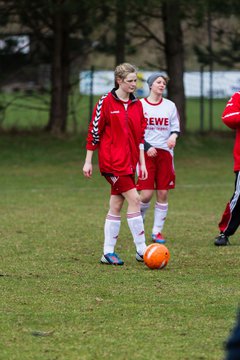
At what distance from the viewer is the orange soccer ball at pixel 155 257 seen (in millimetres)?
8633

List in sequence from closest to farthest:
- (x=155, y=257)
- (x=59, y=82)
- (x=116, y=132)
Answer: (x=155, y=257) → (x=116, y=132) → (x=59, y=82)

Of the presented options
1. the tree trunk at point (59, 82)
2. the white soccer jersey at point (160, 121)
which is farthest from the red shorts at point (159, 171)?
the tree trunk at point (59, 82)

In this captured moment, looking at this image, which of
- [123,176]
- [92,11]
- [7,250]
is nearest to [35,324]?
[123,176]

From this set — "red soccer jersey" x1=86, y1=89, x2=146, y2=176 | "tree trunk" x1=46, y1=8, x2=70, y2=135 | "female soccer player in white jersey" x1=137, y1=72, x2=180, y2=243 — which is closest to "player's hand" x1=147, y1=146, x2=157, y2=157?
"female soccer player in white jersey" x1=137, y1=72, x2=180, y2=243

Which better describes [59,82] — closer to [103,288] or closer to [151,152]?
[151,152]

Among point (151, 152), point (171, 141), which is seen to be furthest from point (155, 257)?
point (171, 141)

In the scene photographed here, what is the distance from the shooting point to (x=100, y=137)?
353 inches

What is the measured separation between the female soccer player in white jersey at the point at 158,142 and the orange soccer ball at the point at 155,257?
1.91 m

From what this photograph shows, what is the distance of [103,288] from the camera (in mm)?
7645

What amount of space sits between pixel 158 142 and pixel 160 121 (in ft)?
0.83

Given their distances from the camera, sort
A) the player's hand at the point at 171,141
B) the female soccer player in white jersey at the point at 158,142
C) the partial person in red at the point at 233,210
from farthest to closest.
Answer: the female soccer player in white jersey at the point at 158,142
the player's hand at the point at 171,141
the partial person in red at the point at 233,210

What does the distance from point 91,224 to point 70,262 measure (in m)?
3.73

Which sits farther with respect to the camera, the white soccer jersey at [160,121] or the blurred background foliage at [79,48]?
the blurred background foliage at [79,48]

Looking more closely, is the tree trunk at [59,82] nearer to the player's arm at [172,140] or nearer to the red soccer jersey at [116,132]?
the player's arm at [172,140]
